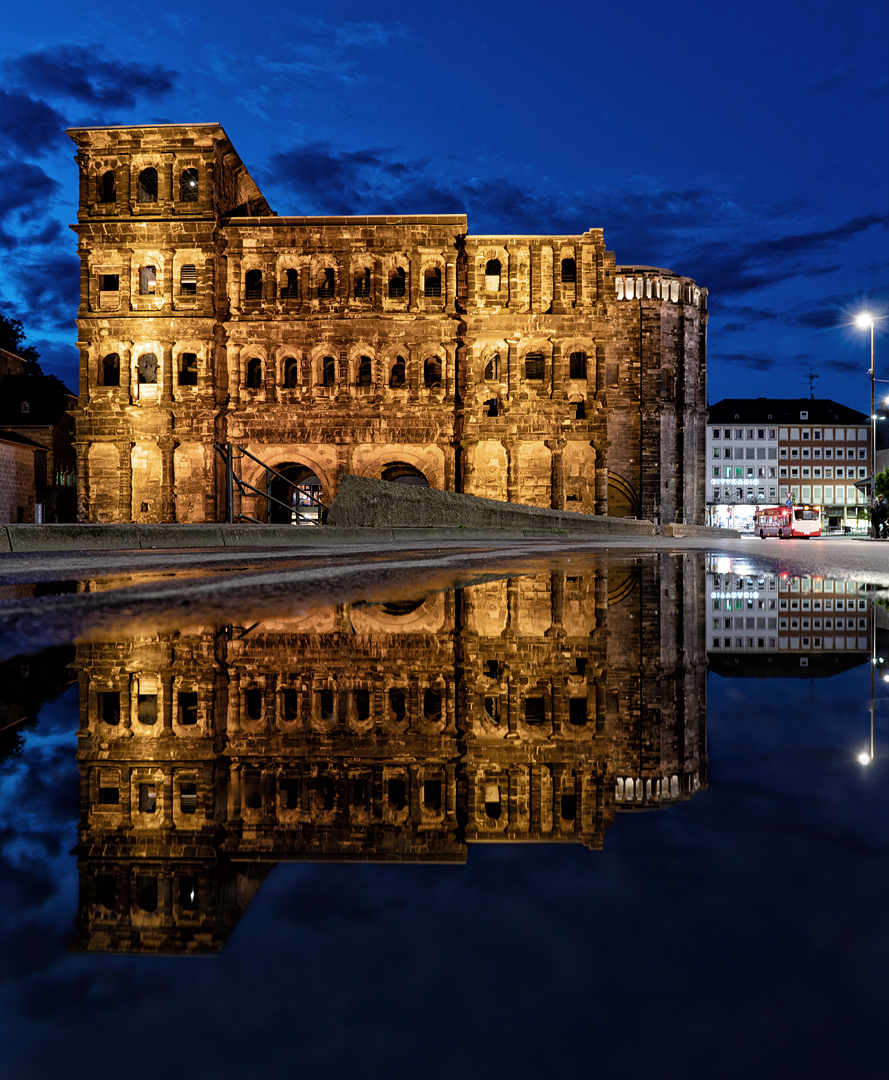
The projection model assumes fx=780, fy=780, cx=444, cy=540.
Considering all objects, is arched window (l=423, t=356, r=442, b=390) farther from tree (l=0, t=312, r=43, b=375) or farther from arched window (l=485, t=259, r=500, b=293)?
tree (l=0, t=312, r=43, b=375)

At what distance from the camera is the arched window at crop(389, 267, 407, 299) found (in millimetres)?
34500

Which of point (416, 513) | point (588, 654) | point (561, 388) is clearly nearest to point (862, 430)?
point (561, 388)

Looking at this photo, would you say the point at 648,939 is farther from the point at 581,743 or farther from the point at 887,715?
the point at 887,715

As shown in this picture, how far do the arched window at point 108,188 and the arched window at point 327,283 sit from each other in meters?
9.56

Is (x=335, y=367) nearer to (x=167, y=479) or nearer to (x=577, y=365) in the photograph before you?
(x=167, y=479)

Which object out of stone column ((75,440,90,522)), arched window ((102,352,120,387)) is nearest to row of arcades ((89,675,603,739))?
stone column ((75,440,90,522))

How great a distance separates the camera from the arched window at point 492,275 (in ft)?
113

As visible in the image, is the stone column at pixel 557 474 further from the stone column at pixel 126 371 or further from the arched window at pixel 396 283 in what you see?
the stone column at pixel 126 371

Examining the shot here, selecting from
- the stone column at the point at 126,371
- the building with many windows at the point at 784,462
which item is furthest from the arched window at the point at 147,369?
the building with many windows at the point at 784,462

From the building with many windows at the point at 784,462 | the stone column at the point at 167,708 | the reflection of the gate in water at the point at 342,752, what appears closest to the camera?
the reflection of the gate in water at the point at 342,752

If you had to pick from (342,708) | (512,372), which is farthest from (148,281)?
(342,708)

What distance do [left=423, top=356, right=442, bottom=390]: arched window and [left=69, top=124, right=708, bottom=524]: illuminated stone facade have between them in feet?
0.21

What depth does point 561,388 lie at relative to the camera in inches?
1359

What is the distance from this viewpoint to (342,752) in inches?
65.6
